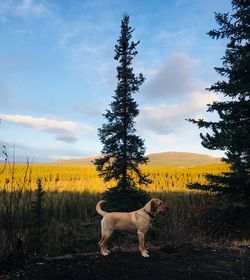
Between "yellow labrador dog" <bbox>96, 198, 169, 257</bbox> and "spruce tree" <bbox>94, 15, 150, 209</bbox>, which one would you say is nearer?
"yellow labrador dog" <bbox>96, 198, 169, 257</bbox>

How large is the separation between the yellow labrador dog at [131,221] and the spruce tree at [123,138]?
6.75 metres

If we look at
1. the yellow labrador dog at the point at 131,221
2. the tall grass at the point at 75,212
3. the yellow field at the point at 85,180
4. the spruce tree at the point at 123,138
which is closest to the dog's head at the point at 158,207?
the yellow labrador dog at the point at 131,221

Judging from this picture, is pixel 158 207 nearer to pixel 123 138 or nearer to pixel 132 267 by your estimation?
pixel 132 267

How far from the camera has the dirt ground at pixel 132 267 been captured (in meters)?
6.67

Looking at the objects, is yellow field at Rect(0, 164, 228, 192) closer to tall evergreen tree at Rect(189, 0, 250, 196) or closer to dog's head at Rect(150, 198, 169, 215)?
Answer: tall evergreen tree at Rect(189, 0, 250, 196)

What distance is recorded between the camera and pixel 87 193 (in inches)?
856

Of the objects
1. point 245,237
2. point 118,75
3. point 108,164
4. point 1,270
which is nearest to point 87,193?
point 108,164

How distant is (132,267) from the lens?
23.5 feet

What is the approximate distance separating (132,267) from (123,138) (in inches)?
334

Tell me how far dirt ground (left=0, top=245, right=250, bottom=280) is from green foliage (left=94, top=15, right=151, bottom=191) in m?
6.72

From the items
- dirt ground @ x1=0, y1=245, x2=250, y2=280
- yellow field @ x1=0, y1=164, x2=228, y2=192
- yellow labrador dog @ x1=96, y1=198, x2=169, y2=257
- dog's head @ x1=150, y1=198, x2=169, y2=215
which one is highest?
yellow field @ x1=0, y1=164, x2=228, y2=192

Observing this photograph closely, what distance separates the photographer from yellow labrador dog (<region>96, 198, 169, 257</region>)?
804cm

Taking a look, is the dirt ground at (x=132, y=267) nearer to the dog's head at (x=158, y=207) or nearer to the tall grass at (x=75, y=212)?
the tall grass at (x=75, y=212)

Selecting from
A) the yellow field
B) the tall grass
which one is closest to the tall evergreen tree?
the tall grass
